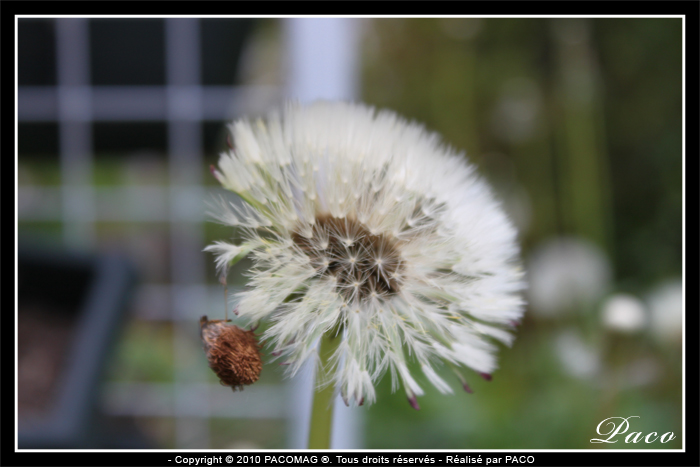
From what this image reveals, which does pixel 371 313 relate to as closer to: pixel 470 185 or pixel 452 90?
pixel 470 185

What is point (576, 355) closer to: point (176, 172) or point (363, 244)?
point (363, 244)

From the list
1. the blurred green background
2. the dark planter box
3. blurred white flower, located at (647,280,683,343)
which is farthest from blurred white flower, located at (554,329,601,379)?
the dark planter box

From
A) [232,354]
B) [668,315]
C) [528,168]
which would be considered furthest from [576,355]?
[232,354]

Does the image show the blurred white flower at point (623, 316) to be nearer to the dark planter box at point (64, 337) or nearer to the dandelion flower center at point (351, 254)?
the dandelion flower center at point (351, 254)

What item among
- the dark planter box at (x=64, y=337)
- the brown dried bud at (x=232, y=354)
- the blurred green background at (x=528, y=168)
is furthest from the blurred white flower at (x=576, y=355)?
the dark planter box at (x=64, y=337)

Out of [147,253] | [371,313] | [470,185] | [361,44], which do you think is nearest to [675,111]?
[361,44]

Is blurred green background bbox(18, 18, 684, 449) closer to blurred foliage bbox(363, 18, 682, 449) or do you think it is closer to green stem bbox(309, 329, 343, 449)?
blurred foliage bbox(363, 18, 682, 449)

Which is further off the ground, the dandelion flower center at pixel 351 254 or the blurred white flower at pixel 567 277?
the dandelion flower center at pixel 351 254
